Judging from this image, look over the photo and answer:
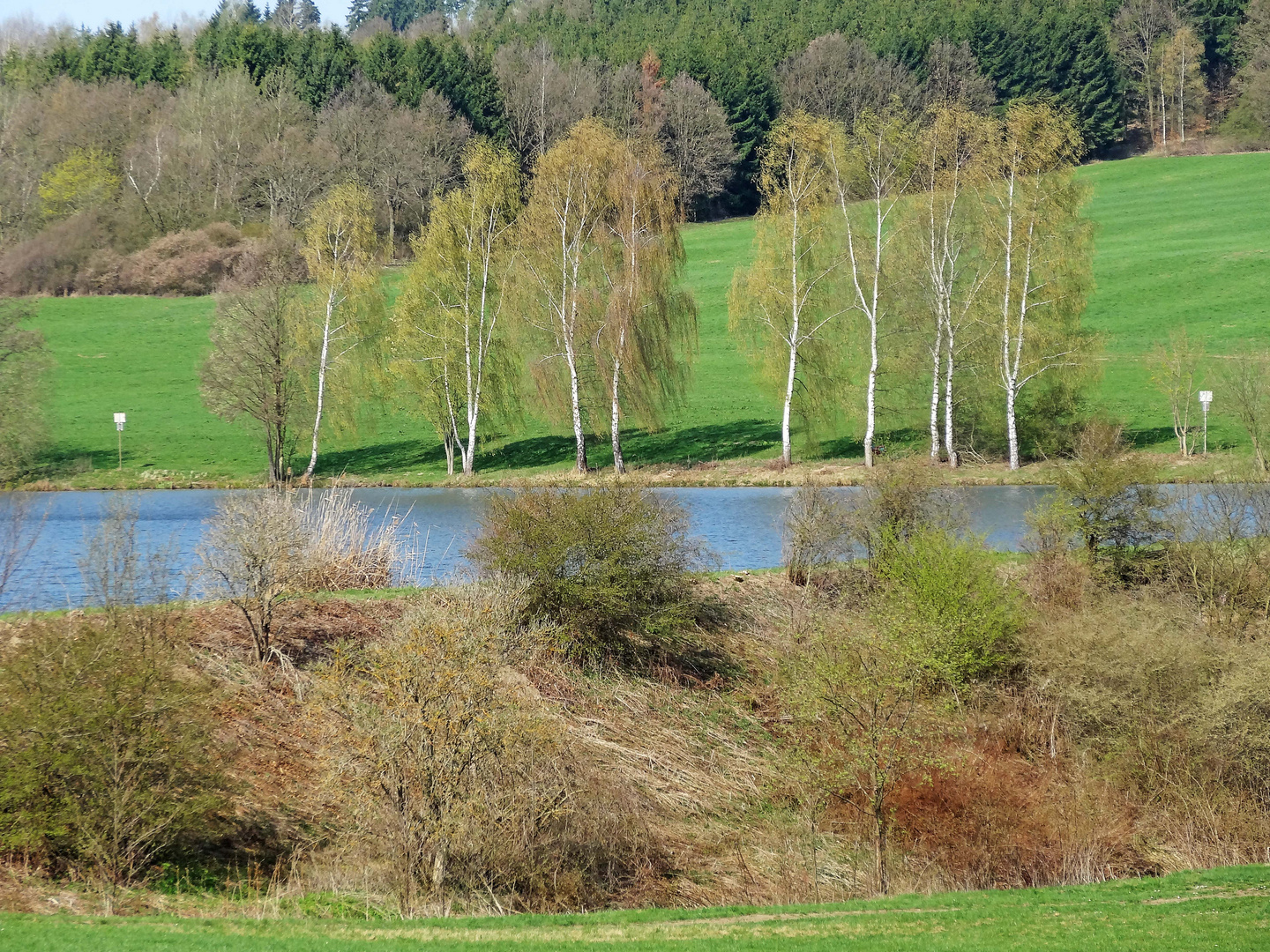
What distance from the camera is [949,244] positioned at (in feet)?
161

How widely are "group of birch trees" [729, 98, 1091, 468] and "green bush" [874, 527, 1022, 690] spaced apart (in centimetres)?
2406

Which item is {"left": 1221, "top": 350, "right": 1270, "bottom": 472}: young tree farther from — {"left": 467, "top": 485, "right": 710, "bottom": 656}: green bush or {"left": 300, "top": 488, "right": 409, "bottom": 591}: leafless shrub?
{"left": 300, "top": 488, "right": 409, "bottom": 591}: leafless shrub

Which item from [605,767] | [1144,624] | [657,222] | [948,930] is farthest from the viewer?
[657,222]

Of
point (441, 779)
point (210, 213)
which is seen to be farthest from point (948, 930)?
point (210, 213)

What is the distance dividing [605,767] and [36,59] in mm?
106352

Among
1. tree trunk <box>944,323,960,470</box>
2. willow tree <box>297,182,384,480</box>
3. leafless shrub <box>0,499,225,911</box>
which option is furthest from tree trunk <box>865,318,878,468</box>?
leafless shrub <box>0,499,225,911</box>

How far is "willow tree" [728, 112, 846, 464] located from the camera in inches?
1919

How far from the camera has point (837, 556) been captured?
26906 mm

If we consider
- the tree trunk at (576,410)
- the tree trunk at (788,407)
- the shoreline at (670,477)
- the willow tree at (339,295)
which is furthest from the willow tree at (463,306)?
the tree trunk at (788,407)

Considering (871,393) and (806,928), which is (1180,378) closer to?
(871,393)

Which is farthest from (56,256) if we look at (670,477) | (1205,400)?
(1205,400)

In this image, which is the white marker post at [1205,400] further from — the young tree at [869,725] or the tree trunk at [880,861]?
the tree trunk at [880,861]

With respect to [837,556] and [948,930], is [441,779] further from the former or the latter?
[837,556]

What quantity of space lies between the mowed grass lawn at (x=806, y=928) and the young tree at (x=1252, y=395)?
96.7 ft
